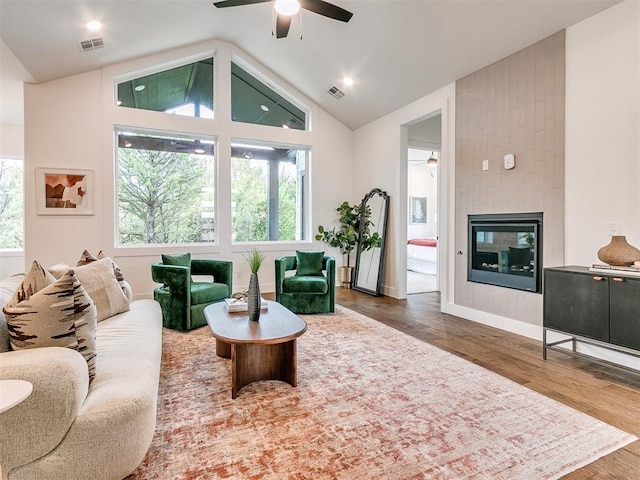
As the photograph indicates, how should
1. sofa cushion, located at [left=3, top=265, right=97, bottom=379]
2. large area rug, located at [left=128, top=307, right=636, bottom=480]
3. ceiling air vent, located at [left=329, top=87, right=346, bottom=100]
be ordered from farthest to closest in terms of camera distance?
ceiling air vent, located at [left=329, top=87, right=346, bottom=100], large area rug, located at [left=128, top=307, right=636, bottom=480], sofa cushion, located at [left=3, top=265, right=97, bottom=379]

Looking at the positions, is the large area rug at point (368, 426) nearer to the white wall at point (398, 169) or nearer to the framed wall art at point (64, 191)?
the white wall at point (398, 169)

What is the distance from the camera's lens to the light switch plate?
3.85m

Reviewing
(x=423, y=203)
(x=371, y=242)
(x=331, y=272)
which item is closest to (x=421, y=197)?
(x=423, y=203)

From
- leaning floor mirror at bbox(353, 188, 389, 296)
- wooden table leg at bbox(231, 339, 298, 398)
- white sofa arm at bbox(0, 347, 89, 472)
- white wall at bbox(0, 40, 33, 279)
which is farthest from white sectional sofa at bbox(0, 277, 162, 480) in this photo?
leaning floor mirror at bbox(353, 188, 389, 296)

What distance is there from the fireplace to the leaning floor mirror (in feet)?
5.65

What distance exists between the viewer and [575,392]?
248 centimetres

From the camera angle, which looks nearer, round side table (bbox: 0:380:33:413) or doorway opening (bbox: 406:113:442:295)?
round side table (bbox: 0:380:33:413)

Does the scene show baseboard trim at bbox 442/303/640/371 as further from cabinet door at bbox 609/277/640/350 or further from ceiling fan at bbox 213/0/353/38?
ceiling fan at bbox 213/0/353/38

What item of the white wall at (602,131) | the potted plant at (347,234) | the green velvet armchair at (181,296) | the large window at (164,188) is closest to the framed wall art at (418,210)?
the potted plant at (347,234)

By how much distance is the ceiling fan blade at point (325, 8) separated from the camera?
2994 millimetres

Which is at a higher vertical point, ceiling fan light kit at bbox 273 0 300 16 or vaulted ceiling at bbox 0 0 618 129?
vaulted ceiling at bbox 0 0 618 129

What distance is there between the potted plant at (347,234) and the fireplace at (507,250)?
208 cm

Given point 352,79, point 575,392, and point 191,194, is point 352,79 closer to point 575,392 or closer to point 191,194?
point 191,194

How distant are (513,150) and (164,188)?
4.92 metres
